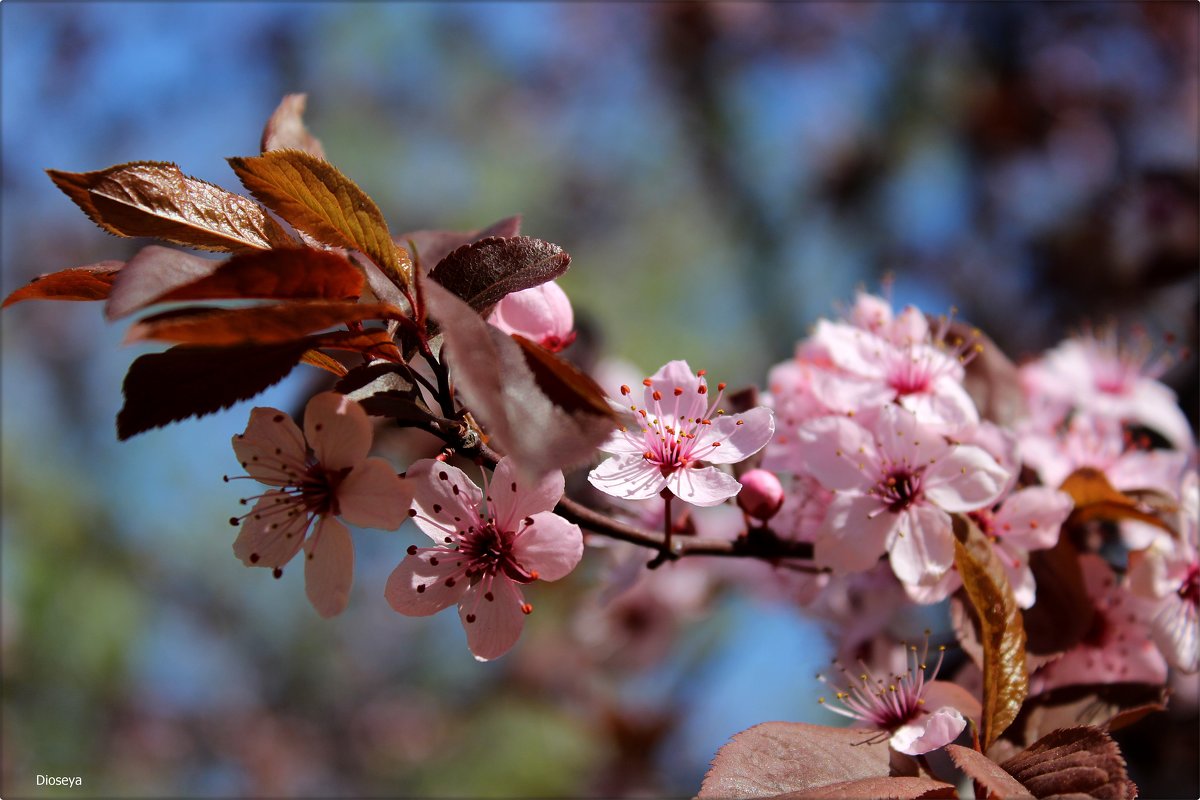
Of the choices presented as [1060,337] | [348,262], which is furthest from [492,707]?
[348,262]

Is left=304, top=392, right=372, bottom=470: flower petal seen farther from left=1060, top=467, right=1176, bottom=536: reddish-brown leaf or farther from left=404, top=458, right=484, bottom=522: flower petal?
left=1060, top=467, right=1176, bottom=536: reddish-brown leaf

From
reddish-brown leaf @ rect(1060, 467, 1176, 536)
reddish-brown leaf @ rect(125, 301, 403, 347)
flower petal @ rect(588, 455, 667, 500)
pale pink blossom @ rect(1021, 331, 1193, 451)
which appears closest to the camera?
reddish-brown leaf @ rect(125, 301, 403, 347)

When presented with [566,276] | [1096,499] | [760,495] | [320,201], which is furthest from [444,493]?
[566,276]

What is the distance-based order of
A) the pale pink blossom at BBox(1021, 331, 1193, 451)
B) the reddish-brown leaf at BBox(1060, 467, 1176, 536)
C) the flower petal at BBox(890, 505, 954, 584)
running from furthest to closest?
1. the pale pink blossom at BBox(1021, 331, 1193, 451)
2. the reddish-brown leaf at BBox(1060, 467, 1176, 536)
3. the flower petal at BBox(890, 505, 954, 584)

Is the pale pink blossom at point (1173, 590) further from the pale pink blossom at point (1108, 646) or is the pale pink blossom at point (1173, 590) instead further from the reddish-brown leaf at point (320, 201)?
the reddish-brown leaf at point (320, 201)

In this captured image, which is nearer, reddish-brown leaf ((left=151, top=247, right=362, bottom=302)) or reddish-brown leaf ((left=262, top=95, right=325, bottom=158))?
reddish-brown leaf ((left=151, top=247, right=362, bottom=302))

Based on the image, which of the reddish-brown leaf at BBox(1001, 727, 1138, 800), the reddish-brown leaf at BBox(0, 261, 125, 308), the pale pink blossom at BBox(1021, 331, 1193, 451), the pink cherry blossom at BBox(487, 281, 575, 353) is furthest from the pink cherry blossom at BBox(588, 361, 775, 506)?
the pale pink blossom at BBox(1021, 331, 1193, 451)

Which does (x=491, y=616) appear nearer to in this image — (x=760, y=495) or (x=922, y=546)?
(x=760, y=495)
